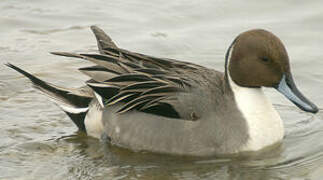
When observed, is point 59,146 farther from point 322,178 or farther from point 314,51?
point 314,51

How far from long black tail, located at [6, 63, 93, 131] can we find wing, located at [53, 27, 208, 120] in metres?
0.24

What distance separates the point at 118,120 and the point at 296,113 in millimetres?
1740

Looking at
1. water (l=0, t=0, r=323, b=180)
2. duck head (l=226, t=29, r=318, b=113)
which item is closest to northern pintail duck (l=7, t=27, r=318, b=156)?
duck head (l=226, t=29, r=318, b=113)

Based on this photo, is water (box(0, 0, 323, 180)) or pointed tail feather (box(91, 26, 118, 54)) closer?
water (box(0, 0, 323, 180))

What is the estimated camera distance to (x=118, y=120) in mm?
6043

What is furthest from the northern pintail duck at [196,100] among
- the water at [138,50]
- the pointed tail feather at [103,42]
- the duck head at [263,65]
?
the pointed tail feather at [103,42]

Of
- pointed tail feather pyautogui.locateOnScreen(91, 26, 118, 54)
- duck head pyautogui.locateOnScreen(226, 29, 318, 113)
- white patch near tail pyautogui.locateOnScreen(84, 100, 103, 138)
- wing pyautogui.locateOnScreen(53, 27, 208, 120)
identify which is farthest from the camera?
pointed tail feather pyautogui.locateOnScreen(91, 26, 118, 54)

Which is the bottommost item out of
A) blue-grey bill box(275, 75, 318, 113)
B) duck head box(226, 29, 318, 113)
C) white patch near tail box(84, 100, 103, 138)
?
white patch near tail box(84, 100, 103, 138)

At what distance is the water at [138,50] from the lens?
5.72 m

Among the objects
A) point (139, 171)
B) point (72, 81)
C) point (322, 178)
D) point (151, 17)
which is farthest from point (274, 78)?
point (151, 17)

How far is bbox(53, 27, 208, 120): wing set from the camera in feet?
19.1

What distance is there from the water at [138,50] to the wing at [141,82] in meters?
0.40

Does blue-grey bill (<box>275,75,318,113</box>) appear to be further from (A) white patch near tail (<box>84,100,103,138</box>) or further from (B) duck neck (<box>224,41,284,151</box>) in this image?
(A) white patch near tail (<box>84,100,103,138</box>)

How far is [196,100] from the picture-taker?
18.9 ft
